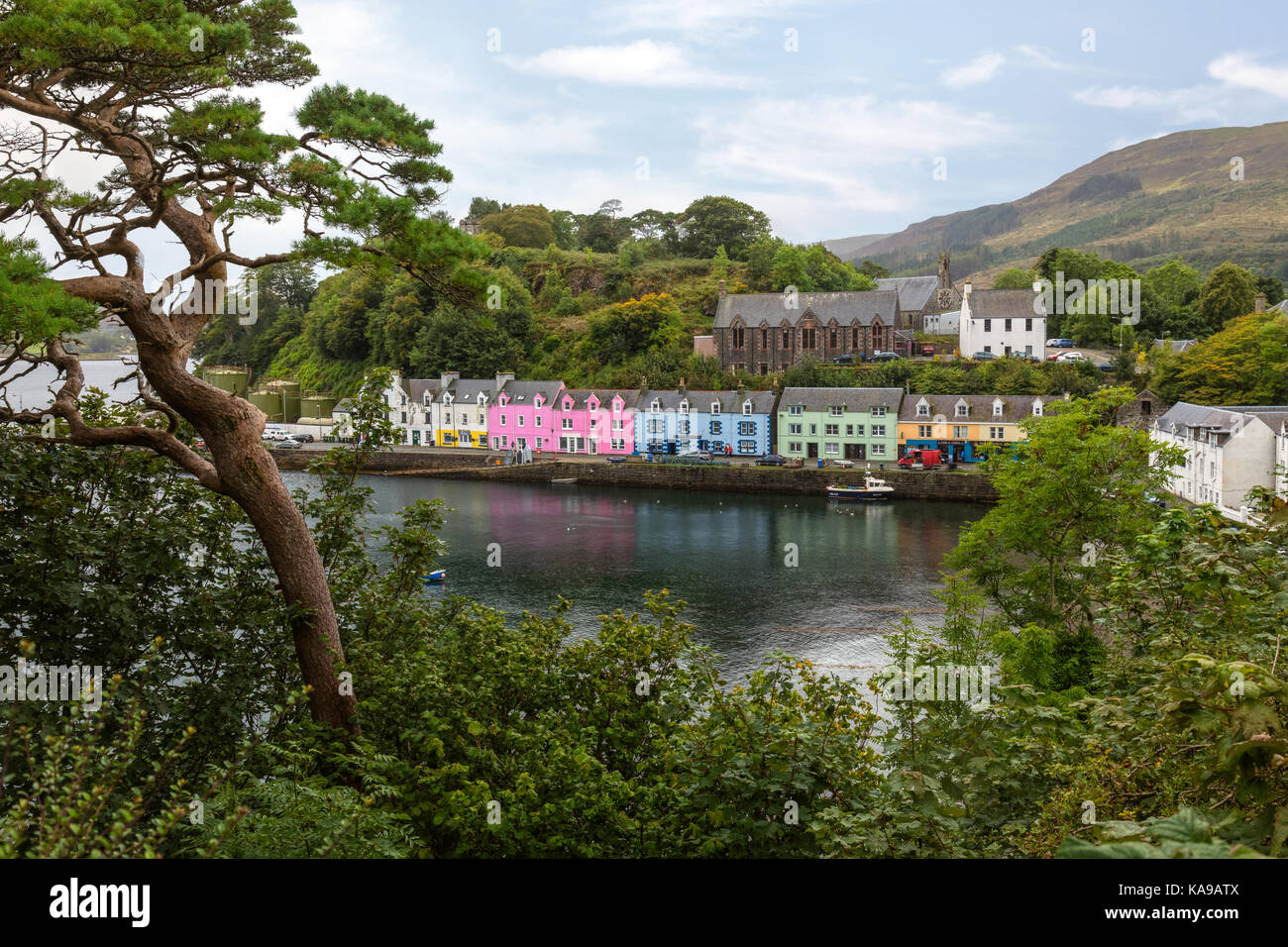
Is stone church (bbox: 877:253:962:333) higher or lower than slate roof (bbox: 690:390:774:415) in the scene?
higher

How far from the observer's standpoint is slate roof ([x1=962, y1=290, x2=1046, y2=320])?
200 feet

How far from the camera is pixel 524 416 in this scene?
60.0m

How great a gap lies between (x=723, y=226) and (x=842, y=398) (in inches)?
1585

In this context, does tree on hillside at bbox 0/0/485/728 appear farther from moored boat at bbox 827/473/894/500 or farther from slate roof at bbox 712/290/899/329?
slate roof at bbox 712/290/899/329

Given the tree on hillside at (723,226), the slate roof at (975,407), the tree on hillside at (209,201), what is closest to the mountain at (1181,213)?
the tree on hillside at (723,226)

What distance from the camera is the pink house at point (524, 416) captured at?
59.6 m

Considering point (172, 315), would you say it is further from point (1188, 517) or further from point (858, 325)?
point (858, 325)

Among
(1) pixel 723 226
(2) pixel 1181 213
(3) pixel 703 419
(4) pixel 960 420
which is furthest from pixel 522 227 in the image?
(2) pixel 1181 213

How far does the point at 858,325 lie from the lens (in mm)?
66125

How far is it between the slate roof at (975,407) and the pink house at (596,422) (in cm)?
1676

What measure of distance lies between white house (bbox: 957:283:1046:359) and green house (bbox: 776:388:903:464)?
1271cm

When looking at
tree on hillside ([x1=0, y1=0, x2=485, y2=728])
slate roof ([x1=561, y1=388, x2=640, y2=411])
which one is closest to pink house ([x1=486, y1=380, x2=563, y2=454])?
slate roof ([x1=561, y1=388, x2=640, y2=411])
